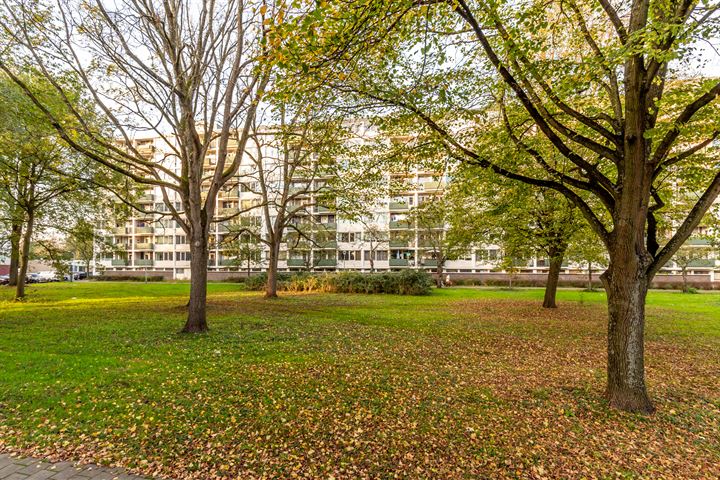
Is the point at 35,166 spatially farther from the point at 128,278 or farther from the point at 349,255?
the point at 349,255

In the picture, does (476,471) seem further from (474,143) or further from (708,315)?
(708,315)

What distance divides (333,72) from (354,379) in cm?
547

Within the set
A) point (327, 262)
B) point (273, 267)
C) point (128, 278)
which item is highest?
point (273, 267)

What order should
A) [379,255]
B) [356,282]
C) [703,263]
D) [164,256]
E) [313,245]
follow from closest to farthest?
[356,282]
[703,263]
[313,245]
[379,255]
[164,256]

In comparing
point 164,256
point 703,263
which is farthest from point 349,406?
point 164,256

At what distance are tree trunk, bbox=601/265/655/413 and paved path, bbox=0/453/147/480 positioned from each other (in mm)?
6775

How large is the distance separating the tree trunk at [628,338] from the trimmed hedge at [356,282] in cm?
2321

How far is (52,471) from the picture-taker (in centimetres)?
407

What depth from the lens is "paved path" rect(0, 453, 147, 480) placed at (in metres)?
3.96

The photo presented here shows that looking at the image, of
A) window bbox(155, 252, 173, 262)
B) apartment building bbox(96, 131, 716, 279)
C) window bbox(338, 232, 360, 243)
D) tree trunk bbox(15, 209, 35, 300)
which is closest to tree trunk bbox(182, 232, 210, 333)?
tree trunk bbox(15, 209, 35, 300)

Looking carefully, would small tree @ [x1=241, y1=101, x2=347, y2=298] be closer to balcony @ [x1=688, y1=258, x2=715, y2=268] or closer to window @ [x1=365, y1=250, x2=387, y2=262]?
window @ [x1=365, y1=250, x2=387, y2=262]

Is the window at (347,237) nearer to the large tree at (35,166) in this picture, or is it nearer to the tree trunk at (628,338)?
the large tree at (35,166)

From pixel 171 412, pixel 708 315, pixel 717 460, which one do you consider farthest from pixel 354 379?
pixel 708 315

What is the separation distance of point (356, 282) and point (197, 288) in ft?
66.0
